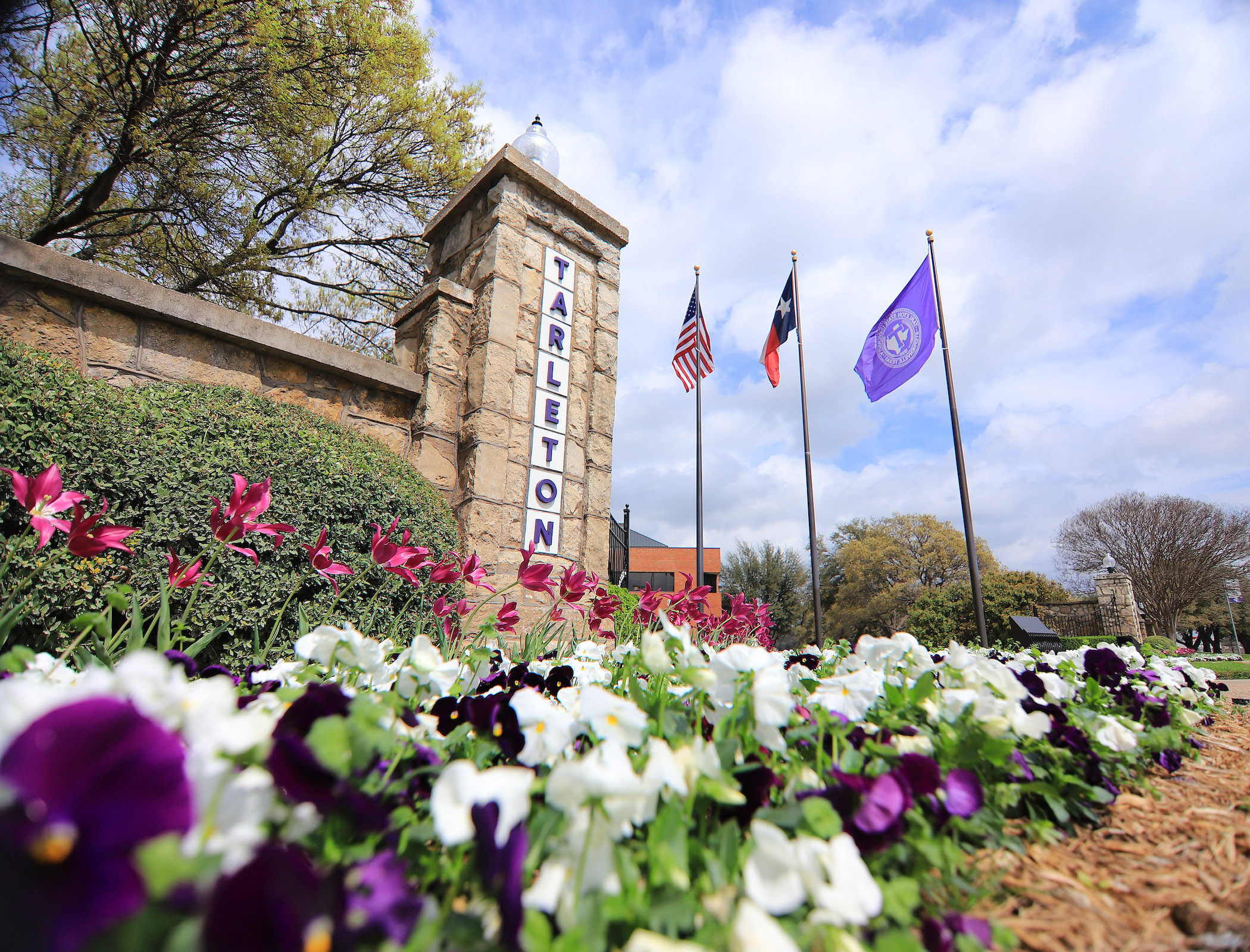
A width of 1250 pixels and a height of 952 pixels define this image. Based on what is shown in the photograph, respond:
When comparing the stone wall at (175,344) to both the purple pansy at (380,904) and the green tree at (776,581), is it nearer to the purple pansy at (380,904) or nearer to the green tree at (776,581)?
the purple pansy at (380,904)

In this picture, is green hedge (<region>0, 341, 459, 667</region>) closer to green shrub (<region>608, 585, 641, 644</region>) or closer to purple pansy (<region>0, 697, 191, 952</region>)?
green shrub (<region>608, 585, 641, 644</region>)

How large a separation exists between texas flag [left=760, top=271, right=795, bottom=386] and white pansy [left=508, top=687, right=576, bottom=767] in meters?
10.5

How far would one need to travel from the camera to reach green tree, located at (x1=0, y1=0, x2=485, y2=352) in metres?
6.79

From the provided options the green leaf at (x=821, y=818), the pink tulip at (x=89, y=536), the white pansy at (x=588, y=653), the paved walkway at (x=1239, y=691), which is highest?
the pink tulip at (x=89, y=536)

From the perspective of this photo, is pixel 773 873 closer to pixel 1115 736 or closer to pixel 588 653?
pixel 1115 736

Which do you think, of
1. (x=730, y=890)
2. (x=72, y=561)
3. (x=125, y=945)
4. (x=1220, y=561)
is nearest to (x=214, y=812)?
(x=125, y=945)

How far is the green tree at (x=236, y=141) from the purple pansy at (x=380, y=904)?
9.10m

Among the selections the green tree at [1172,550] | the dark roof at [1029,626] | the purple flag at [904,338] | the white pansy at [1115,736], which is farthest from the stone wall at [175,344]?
the green tree at [1172,550]

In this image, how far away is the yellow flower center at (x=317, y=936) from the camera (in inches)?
16.4

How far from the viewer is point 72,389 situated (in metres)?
2.36

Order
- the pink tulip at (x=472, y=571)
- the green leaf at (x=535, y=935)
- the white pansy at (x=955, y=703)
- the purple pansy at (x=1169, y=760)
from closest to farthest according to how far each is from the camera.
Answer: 1. the green leaf at (x=535, y=935)
2. the white pansy at (x=955, y=703)
3. the purple pansy at (x=1169, y=760)
4. the pink tulip at (x=472, y=571)

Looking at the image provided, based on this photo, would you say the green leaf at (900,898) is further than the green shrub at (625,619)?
No

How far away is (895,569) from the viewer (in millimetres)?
24344

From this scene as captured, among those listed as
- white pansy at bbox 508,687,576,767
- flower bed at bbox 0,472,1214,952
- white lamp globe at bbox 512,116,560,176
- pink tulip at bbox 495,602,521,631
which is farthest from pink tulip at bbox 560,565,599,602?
white lamp globe at bbox 512,116,560,176
